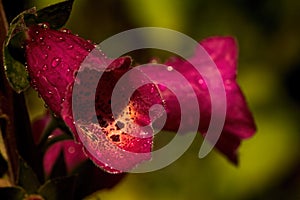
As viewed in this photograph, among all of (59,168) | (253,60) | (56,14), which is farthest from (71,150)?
(253,60)

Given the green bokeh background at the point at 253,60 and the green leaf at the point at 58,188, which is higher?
the green leaf at the point at 58,188

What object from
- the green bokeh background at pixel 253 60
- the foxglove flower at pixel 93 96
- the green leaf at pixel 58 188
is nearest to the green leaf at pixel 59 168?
the green leaf at pixel 58 188

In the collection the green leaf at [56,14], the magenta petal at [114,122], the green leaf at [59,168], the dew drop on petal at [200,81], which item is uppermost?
the green leaf at [56,14]

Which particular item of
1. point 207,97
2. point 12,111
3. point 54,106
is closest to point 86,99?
point 54,106

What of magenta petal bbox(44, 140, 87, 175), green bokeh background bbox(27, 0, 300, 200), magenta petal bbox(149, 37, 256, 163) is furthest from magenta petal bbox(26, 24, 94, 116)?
green bokeh background bbox(27, 0, 300, 200)

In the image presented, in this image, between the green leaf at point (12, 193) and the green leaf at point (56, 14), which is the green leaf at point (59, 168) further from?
the green leaf at point (56, 14)

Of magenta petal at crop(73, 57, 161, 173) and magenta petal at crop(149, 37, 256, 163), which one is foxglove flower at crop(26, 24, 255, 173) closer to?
magenta petal at crop(73, 57, 161, 173)

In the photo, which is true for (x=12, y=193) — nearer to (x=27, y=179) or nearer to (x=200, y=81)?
(x=27, y=179)
